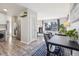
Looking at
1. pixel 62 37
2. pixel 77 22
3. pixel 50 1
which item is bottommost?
pixel 62 37

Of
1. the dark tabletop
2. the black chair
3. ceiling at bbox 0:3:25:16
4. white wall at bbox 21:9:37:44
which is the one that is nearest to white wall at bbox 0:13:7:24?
ceiling at bbox 0:3:25:16

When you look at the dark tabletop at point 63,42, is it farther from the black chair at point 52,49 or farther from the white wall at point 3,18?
the white wall at point 3,18

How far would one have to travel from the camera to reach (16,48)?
183 cm

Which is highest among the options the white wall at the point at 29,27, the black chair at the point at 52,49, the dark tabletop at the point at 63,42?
the white wall at the point at 29,27

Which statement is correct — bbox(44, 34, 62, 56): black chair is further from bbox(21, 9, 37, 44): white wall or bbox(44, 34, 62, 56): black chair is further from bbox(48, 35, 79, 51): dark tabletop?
bbox(21, 9, 37, 44): white wall

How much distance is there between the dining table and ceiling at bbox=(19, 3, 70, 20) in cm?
39

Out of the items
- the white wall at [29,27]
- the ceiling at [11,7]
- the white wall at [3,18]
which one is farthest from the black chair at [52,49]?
the white wall at [3,18]

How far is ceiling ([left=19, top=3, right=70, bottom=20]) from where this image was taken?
5.86 feet

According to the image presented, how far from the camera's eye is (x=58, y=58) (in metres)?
1.83

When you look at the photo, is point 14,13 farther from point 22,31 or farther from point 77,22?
point 77,22

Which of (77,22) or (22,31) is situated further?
(22,31)

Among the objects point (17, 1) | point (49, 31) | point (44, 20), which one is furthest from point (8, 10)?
point (49, 31)

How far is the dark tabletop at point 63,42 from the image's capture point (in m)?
1.64

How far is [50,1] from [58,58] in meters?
1.02
